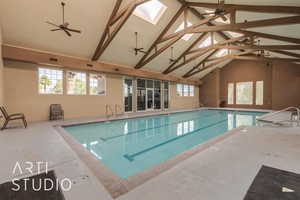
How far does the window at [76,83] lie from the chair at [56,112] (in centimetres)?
91

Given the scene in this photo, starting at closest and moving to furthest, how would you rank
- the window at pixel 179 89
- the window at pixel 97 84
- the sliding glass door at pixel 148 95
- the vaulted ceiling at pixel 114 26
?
1. the vaulted ceiling at pixel 114 26
2. the window at pixel 97 84
3. the sliding glass door at pixel 148 95
4. the window at pixel 179 89

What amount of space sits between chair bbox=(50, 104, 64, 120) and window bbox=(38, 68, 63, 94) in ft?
2.20

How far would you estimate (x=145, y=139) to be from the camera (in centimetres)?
448

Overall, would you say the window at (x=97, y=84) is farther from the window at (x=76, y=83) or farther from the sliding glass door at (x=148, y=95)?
the sliding glass door at (x=148, y=95)

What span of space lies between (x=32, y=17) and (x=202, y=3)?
244 inches

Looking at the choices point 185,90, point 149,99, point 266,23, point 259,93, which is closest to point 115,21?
point 266,23

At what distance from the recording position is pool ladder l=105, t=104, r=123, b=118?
326 inches

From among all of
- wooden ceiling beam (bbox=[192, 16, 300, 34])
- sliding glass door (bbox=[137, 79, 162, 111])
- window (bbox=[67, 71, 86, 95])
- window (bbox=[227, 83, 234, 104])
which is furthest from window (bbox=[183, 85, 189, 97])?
window (bbox=[67, 71, 86, 95])

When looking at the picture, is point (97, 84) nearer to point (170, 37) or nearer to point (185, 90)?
point (170, 37)

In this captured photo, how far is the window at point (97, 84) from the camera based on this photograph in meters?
7.74

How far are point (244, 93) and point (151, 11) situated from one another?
11.0m

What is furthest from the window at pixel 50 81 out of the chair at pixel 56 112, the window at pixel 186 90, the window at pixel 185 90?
the window at pixel 186 90

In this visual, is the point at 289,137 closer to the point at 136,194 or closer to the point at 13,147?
the point at 136,194

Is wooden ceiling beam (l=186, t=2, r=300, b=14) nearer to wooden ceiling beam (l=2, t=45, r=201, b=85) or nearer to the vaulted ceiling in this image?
the vaulted ceiling
